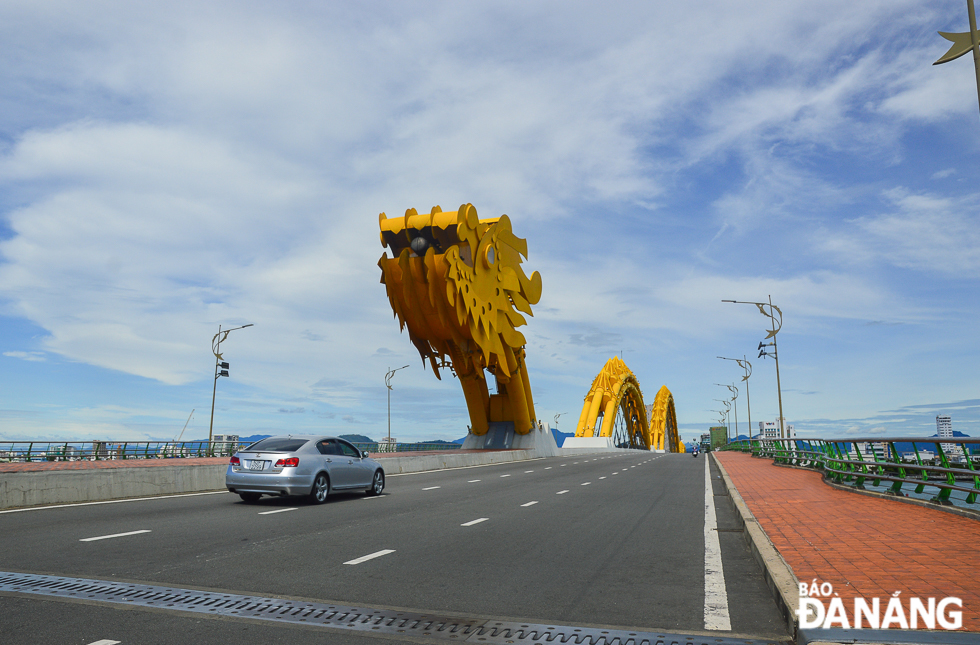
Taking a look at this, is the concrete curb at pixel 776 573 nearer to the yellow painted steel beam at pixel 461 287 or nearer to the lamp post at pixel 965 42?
the lamp post at pixel 965 42

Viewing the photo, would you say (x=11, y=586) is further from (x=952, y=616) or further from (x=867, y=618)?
(x=952, y=616)

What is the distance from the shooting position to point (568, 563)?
26.9 ft

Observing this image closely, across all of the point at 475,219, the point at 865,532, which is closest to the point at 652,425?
the point at 475,219

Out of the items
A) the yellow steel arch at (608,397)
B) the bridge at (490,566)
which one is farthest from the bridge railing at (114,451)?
the yellow steel arch at (608,397)

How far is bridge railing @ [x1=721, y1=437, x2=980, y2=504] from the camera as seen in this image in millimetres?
11297

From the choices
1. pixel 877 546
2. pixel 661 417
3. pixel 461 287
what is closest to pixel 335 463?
pixel 877 546

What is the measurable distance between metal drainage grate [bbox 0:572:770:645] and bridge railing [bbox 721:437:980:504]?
7864mm

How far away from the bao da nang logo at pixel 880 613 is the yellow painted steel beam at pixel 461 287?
119 feet

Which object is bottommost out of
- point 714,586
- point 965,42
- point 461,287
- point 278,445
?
point 714,586

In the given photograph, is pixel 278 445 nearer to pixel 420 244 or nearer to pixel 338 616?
pixel 338 616

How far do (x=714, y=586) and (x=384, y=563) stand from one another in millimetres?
3578

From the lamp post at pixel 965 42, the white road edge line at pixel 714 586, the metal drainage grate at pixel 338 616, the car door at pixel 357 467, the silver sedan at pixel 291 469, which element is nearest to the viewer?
the metal drainage grate at pixel 338 616

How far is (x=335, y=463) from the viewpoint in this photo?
15.8 metres

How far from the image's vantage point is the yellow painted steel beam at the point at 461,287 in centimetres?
4241
